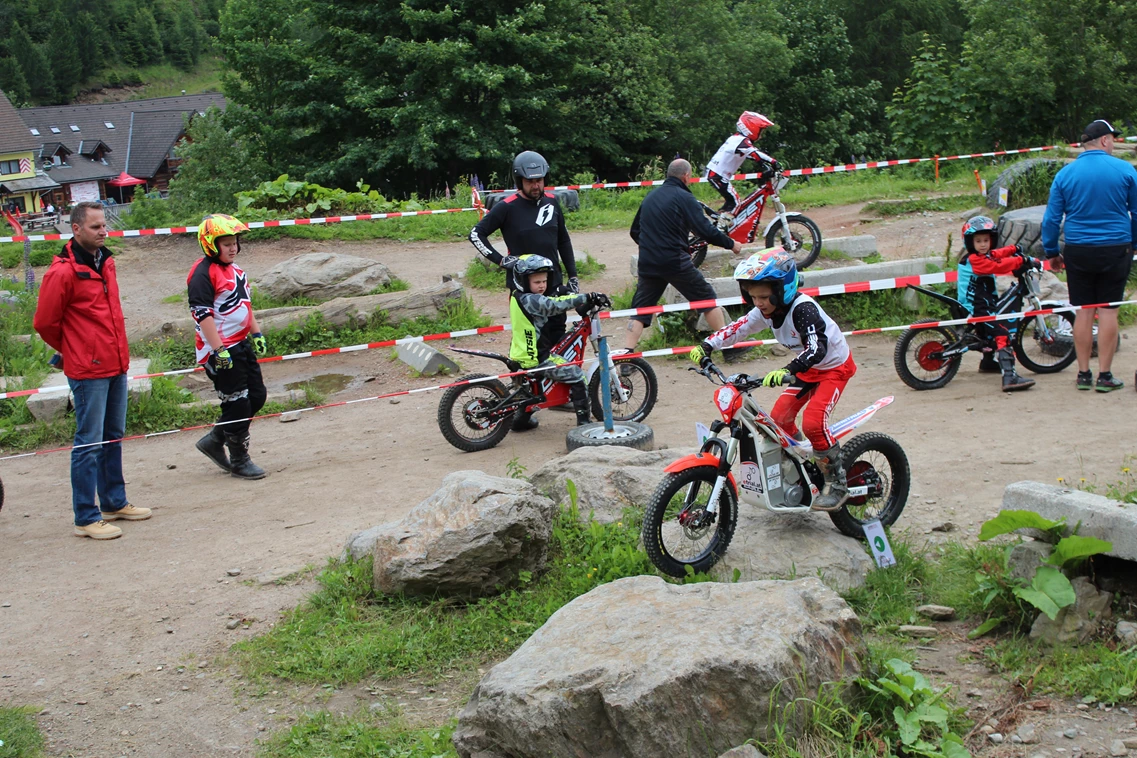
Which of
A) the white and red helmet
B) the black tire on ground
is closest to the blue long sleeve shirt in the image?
the white and red helmet

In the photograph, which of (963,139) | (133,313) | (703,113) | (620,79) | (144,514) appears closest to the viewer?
(144,514)

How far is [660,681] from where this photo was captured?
11.6ft

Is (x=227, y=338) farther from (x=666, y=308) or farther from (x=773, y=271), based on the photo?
(x=773, y=271)

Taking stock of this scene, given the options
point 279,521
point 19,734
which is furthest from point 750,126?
point 19,734

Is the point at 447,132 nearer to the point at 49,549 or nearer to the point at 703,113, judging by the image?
the point at 703,113

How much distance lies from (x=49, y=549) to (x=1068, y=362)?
8105mm

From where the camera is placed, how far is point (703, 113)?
30078 mm

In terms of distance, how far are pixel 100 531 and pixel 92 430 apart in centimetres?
64

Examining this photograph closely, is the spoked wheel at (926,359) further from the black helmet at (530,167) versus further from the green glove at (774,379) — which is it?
the green glove at (774,379)

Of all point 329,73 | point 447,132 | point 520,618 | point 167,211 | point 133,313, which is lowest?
point 520,618

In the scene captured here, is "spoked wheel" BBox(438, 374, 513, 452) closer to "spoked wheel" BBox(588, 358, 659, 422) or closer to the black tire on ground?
the black tire on ground

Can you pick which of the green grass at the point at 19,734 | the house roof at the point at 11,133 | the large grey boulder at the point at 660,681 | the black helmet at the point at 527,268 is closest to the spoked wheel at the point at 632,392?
the black helmet at the point at 527,268

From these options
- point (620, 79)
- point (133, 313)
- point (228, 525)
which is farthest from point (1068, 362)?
point (620, 79)

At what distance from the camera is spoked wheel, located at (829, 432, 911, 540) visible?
17.8 ft
